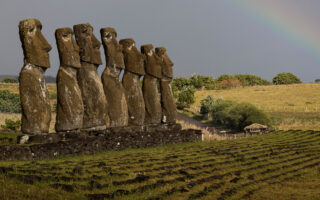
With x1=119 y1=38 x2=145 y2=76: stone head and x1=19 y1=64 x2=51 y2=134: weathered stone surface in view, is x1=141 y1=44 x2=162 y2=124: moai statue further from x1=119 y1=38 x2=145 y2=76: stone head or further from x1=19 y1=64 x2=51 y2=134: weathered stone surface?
x1=19 y1=64 x2=51 y2=134: weathered stone surface

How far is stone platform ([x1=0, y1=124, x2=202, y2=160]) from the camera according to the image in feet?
34.0

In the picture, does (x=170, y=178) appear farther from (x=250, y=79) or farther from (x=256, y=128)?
(x=250, y=79)

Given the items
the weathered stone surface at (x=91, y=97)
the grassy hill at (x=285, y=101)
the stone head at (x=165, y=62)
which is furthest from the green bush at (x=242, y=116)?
the weathered stone surface at (x=91, y=97)

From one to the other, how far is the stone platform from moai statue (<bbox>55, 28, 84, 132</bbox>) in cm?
42

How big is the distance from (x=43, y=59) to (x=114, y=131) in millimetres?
4234

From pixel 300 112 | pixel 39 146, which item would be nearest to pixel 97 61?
pixel 39 146

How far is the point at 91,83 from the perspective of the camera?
45.3ft

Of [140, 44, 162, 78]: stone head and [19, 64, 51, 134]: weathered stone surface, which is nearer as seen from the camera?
[19, 64, 51, 134]: weathered stone surface

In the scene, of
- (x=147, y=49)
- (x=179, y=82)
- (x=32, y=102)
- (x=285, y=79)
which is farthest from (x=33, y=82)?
(x=285, y=79)

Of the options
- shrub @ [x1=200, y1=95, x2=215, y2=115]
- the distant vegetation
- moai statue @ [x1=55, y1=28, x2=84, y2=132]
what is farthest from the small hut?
the distant vegetation

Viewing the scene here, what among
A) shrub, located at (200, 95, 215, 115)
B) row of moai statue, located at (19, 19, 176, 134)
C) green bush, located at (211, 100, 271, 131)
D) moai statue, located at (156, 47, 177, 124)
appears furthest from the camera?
shrub, located at (200, 95, 215, 115)

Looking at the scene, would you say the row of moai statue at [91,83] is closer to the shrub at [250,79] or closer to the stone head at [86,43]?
the stone head at [86,43]

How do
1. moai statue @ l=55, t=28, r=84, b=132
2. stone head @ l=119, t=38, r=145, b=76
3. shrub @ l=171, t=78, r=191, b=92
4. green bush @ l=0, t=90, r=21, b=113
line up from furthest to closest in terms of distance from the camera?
shrub @ l=171, t=78, r=191, b=92 → green bush @ l=0, t=90, r=21, b=113 → stone head @ l=119, t=38, r=145, b=76 → moai statue @ l=55, t=28, r=84, b=132

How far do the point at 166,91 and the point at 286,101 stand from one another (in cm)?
4177
